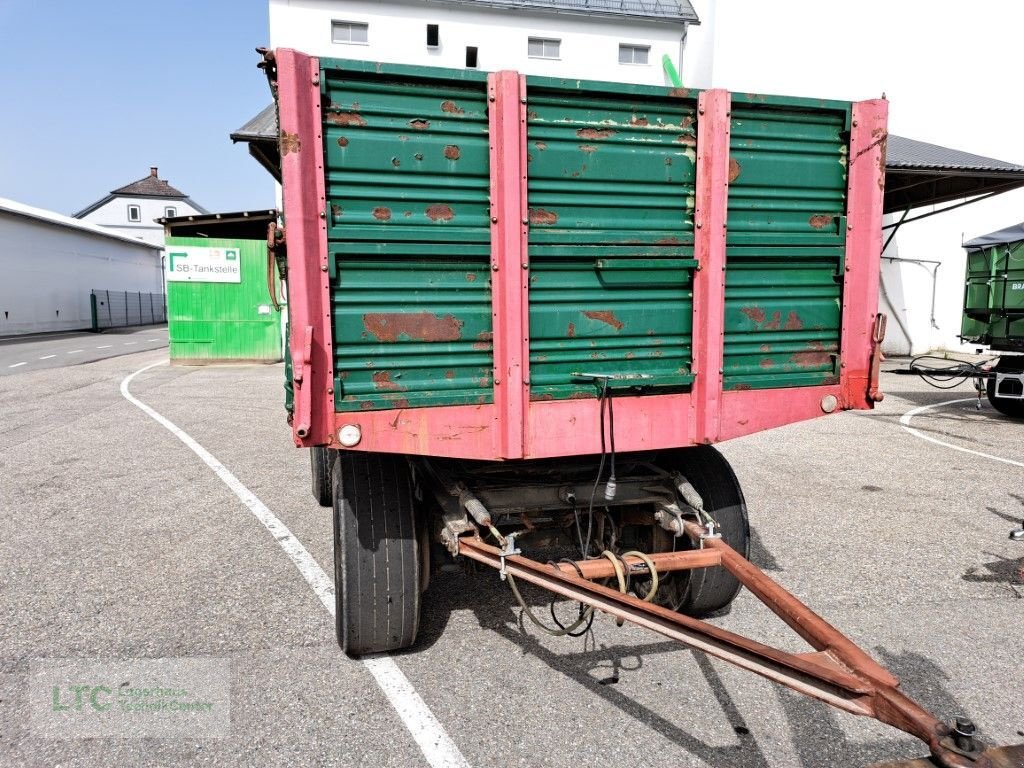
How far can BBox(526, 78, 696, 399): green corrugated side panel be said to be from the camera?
2.93 m

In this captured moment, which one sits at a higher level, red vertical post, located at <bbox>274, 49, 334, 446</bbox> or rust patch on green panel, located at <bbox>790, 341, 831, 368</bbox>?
red vertical post, located at <bbox>274, 49, 334, 446</bbox>

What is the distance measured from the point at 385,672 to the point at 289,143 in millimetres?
2410

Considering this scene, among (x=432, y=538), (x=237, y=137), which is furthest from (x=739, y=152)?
(x=237, y=137)

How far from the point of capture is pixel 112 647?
343cm

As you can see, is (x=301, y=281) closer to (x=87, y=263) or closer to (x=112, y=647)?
(x=112, y=647)

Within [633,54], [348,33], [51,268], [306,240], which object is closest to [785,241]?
[306,240]

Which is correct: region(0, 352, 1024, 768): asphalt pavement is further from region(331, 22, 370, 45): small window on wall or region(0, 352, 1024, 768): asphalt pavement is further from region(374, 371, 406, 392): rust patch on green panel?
region(331, 22, 370, 45): small window on wall

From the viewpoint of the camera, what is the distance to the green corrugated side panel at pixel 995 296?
10.2 m

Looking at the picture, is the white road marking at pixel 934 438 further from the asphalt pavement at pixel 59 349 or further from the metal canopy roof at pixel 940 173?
the asphalt pavement at pixel 59 349

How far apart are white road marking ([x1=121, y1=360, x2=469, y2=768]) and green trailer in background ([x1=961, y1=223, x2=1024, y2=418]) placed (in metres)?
10.0

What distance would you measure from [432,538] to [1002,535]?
441cm

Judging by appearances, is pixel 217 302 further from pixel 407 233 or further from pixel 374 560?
pixel 407 233

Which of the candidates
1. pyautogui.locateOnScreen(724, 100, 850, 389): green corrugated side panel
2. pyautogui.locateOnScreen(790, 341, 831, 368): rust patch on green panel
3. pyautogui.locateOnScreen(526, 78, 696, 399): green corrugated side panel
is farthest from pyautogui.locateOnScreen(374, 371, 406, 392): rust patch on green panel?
pyautogui.locateOnScreen(790, 341, 831, 368): rust patch on green panel

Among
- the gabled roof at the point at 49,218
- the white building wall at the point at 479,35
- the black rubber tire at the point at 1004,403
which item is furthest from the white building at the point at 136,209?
the black rubber tire at the point at 1004,403
